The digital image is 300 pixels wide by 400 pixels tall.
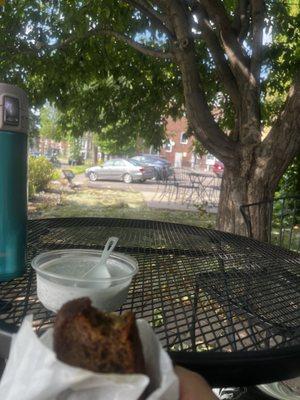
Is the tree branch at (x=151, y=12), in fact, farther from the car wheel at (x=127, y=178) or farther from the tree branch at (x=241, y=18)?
the car wheel at (x=127, y=178)

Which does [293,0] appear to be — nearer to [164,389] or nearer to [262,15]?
[262,15]

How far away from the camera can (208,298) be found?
40.6 inches

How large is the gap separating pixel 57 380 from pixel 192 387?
186mm

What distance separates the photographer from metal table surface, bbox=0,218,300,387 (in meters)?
0.68

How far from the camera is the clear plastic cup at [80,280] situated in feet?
2.18

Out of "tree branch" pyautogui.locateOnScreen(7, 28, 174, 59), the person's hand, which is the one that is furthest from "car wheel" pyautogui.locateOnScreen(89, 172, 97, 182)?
the person's hand

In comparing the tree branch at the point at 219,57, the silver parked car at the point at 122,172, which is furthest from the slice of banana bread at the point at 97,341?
the silver parked car at the point at 122,172

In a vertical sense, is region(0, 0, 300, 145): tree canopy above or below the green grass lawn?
above

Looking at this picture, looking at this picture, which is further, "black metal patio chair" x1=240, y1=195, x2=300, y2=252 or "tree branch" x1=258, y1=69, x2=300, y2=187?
"black metal patio chair" x1=240, y1=195, x2=300, y2=252

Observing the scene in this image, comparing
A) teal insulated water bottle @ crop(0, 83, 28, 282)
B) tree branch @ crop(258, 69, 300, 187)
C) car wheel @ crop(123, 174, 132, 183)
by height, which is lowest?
car wheel @ crop(123, 174, 132, 183)

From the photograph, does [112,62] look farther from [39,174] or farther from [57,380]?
[39,174]

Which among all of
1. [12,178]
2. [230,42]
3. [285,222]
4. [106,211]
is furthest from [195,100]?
[106,211]

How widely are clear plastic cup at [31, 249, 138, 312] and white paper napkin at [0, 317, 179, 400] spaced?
184mm

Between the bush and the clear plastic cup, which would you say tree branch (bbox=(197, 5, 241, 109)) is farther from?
the bush
